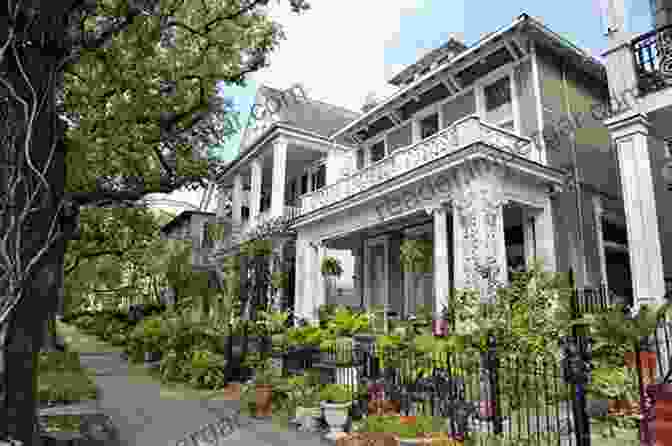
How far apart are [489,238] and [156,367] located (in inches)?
470

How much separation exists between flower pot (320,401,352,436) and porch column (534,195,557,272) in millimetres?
Answer: 6990

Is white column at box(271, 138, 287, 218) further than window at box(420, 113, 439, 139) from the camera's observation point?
Yes

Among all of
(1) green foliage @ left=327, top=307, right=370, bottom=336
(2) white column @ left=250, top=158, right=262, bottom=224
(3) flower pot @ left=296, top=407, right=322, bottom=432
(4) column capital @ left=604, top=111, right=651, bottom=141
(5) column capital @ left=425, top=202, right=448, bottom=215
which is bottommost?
(3) flower pot @ left=296, top=407, right=322, bottom=432

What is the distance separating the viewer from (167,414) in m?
8.66

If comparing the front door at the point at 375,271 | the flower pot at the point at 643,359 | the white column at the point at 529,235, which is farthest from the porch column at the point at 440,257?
the front door at the point at 375,271

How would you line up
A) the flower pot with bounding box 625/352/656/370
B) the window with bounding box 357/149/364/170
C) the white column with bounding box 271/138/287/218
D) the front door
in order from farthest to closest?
the window with bounding box 357/149/364/170 → the white column with bounding box 271/138/287/218 → the front door → the flower pot with bounding box 625/352/656/370

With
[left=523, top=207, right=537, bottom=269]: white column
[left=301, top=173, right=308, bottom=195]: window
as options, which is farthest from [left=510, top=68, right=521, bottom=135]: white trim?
[left=301, top=173, right=308, bottom=195]: window

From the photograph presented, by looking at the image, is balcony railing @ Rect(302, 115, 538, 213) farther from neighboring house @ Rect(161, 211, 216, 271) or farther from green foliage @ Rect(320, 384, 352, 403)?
neighboring house @ Rect(161, 211, 216, 271)

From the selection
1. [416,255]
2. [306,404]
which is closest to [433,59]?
[416,255]

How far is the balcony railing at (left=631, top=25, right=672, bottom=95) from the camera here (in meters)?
8.59

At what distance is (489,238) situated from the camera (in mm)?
9570

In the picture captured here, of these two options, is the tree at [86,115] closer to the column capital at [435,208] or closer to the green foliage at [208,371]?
the green foliage at [208,371]

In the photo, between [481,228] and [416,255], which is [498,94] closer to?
[416,255]

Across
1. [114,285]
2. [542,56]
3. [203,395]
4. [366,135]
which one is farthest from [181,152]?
[114,285]
